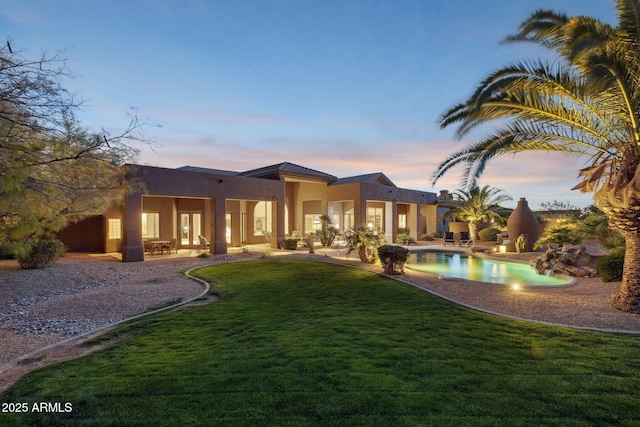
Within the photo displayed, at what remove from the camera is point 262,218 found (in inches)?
1005

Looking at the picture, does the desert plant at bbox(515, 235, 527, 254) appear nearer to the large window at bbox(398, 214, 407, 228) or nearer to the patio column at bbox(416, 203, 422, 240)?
the patio column at bbox(416, 203, 422, 240)

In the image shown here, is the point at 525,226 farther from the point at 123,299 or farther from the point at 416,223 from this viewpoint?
the point at 123,299

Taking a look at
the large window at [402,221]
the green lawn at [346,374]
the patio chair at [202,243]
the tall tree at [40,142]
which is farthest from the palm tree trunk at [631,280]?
the large window at [402,221]

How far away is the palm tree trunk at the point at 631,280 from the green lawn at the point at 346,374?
7.27 feet

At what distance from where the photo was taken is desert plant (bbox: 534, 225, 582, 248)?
50.6ft

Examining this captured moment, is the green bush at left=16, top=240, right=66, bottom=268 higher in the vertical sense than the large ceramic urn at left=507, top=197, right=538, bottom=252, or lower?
lower

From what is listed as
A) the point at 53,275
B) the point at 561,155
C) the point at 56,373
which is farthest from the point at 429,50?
the point at 53,275

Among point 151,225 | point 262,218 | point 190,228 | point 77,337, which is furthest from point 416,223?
point 77,337

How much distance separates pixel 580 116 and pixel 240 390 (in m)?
8.85

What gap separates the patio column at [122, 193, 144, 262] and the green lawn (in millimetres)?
10610

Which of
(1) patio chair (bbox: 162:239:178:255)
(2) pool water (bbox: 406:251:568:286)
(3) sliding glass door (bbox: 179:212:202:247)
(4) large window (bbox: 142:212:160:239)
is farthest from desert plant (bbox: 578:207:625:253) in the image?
(4) large window (bbox: 142:212:160:239)

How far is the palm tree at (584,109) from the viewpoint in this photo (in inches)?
246

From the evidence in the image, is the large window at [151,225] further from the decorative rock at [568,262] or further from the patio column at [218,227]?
the decorative rock at [568,262]

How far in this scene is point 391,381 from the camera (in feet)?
12.5
